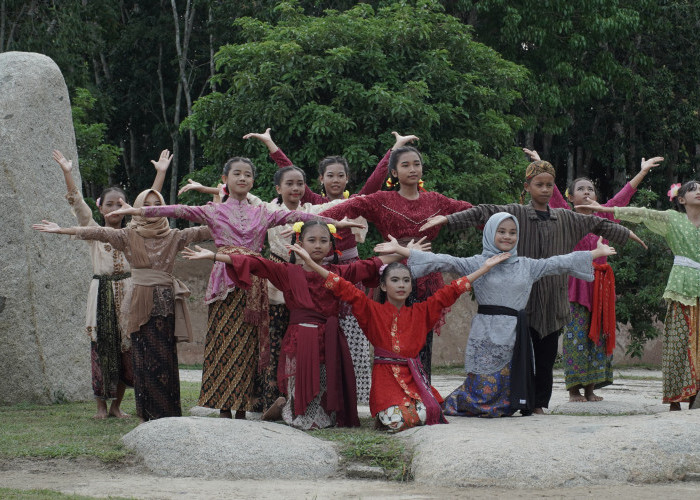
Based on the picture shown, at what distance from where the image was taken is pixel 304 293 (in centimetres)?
679

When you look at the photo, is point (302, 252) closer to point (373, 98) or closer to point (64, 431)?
point (64, 431)

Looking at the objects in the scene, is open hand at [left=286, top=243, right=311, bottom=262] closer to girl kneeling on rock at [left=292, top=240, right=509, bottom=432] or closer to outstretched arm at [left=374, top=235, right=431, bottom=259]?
girl kneeling on rock at [left=292, top=240, right=509, bottom=432]

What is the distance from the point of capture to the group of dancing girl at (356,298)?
6.73 m

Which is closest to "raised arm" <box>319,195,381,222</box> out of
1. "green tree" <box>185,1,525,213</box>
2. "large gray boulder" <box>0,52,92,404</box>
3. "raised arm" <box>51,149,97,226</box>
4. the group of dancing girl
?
the group of dancing girl

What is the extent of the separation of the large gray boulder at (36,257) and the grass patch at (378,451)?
11.1 feet

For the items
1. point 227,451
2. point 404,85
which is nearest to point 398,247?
point 227,451

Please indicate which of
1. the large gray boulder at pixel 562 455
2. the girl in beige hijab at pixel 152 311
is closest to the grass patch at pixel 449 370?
the girl in beige hijab at pixel 152 311

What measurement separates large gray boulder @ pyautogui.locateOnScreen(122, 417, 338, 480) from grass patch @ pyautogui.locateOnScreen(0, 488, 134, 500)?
2.46ft

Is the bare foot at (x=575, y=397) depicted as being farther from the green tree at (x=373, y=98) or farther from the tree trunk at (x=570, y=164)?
the tree trunk at (x=570, y=164)

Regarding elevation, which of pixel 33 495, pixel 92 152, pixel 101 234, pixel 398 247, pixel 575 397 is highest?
pixel 92 152

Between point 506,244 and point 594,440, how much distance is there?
5.70 feet

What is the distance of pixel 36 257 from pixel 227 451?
3.96 meters

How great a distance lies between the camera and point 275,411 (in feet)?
22.6

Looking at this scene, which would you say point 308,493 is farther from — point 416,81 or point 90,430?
point 416,81
